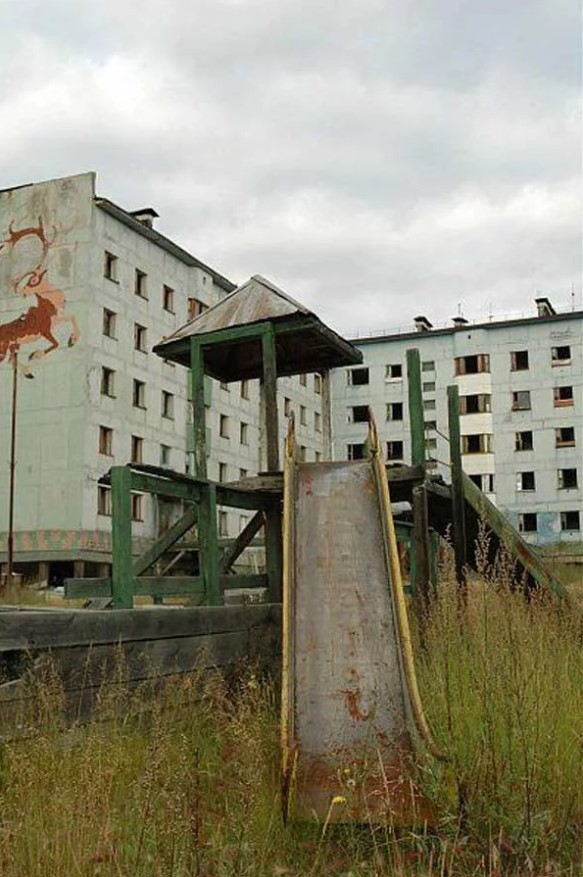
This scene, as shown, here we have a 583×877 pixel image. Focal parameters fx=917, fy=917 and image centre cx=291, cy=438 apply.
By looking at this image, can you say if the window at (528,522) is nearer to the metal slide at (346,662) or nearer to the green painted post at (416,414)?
the green painted post at (416,414)

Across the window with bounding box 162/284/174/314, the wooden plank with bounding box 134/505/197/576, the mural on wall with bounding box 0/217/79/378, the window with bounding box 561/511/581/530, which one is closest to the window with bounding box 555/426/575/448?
the window with bounding box 561/511/581/530

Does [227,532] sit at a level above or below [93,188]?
below

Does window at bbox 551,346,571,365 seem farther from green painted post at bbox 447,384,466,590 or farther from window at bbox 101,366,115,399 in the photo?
green painted post at bbox 447,384,466,590

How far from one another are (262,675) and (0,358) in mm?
28122

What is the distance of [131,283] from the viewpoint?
35.0m

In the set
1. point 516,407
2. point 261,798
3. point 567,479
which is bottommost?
point 261,798

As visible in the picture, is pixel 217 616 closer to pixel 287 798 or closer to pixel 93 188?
pixel 287 798

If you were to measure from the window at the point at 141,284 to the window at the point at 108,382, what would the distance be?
383 centimetres

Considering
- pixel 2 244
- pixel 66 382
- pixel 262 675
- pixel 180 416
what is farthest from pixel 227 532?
pixel 262 675

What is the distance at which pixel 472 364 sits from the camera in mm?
48219

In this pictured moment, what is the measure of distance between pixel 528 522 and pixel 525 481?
6.87ft

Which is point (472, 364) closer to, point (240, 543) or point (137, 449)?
point (137, 449)

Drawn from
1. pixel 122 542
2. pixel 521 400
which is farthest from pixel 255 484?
pixel 521 400

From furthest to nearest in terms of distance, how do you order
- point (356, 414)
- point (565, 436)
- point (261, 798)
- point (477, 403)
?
point (356, 414)
point (477, 403)
point (565, 436)
point (261, 798)
